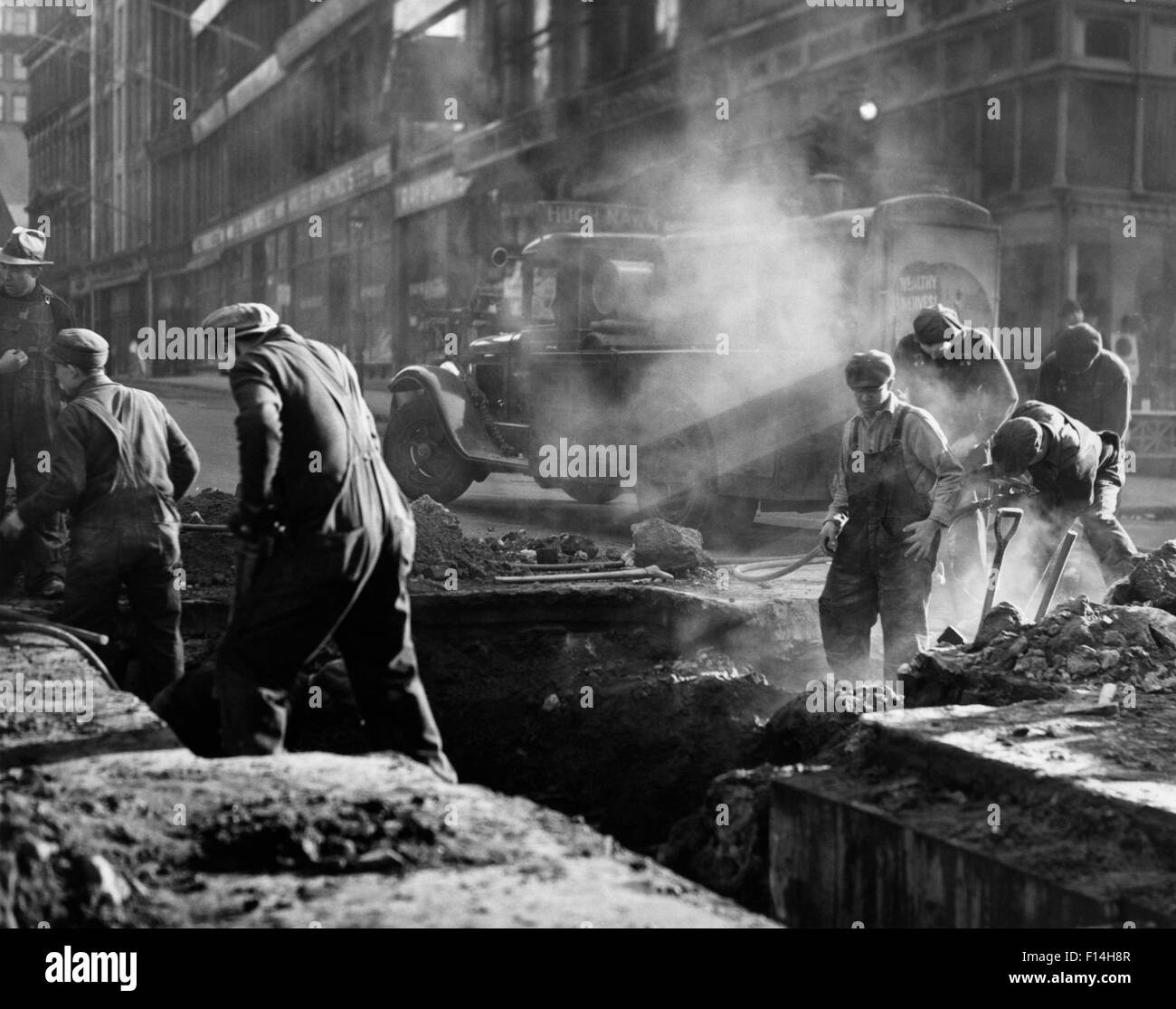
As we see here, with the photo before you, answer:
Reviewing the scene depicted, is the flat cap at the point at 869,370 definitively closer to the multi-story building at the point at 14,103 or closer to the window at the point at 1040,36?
the window at the point at 1040,36

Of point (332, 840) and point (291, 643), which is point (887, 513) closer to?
point (291, 643)

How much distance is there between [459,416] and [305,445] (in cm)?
827

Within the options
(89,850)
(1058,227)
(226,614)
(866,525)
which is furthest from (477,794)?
(1058,227)

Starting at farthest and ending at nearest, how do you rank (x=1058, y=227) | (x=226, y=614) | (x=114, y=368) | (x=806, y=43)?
(x=114, y=368) < (x=806, y=43) < (x=1058, y=227) < (x=226, y=614)

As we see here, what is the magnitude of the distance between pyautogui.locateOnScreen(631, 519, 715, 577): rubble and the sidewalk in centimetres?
1289

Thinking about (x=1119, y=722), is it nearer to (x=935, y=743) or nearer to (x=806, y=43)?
(x=935, y=743)

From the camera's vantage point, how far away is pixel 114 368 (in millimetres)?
49688

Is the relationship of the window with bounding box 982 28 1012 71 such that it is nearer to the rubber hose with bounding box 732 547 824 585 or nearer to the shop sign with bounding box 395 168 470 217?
the rubber hose with bounding box 732 547 824 585

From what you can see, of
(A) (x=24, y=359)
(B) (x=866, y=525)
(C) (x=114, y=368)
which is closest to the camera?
(B) (x=866, y=525)

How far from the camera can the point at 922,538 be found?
661cm

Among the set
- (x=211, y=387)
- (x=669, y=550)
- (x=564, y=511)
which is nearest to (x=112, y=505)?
(x=669, y=550)

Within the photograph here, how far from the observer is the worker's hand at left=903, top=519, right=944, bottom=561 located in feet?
21.6

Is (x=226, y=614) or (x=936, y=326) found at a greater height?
(x=936, y=326)

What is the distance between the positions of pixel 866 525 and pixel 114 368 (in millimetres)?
46410
